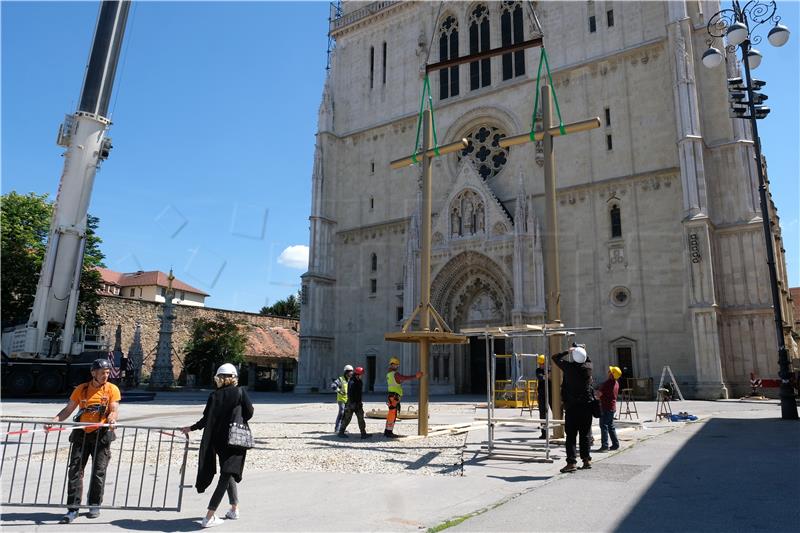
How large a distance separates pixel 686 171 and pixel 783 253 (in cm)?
1716

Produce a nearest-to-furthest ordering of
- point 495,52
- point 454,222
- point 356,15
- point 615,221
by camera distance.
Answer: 1. point 495,52
2. point 615,221
3. point 454,222
4. point 356,15

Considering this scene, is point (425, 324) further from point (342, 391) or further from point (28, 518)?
point (28, 518)

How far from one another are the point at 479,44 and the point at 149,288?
1988 inches

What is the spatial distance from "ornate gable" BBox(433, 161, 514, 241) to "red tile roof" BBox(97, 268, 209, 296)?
147 feet

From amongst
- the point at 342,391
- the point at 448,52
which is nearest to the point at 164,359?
the point at 448,52

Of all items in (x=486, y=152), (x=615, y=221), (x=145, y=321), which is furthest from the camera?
(x=145, y=321)

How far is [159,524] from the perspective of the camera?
5492 mm

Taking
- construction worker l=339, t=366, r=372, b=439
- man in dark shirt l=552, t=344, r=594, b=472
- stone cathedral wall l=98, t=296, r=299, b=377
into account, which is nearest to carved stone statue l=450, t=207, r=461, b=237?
construction worker l=339, t=366, r=372, b=439

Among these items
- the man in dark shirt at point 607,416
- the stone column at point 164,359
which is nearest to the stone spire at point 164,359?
the stone column at point 164,359

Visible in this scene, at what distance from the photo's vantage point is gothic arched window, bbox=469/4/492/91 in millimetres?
35406

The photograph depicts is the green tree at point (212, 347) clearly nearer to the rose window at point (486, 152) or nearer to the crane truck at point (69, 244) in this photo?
the crane truck at point (69, 244)

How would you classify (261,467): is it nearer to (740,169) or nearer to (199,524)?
(199,524)

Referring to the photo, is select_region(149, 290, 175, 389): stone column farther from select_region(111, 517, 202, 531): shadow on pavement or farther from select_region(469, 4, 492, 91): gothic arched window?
select_region(111, 517, 202, 531): shadow on pavement

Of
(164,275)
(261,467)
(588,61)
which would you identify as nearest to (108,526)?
(261,467)
